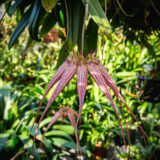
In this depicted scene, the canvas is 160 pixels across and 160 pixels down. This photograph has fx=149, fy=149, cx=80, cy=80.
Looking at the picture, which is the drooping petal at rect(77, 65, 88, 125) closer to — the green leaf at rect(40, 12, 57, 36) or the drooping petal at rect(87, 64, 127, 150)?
the drooping petal at rect(87, 64, 127, 150)

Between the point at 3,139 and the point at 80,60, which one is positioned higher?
the point at 80,60

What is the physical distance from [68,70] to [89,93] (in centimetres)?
140

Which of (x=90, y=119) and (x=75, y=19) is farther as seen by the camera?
(x=90, y=119)

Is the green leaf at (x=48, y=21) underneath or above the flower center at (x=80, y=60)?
above

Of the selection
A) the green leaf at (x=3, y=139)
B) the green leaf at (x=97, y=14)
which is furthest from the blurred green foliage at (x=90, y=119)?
the green leaf at (x=97, y=14)

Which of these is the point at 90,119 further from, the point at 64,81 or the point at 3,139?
the point at 64,81

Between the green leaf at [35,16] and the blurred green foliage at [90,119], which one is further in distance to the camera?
the blurred green foliage at [90,119]

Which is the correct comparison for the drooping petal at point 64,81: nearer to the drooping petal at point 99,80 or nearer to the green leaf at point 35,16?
the drooping petal at point 99,80

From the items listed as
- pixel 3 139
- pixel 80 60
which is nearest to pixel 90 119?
pixel 3 139

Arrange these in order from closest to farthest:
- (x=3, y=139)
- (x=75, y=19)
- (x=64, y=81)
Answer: (x=64, y=81)
(x=75, y=19)
(x=3, y=139)

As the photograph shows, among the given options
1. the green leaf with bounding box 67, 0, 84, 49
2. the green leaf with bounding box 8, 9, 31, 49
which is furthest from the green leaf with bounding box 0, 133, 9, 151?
the green leaf with bounding box 67, 0, 84, 49

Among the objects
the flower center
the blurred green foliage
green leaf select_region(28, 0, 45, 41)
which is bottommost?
the blurred green foliage

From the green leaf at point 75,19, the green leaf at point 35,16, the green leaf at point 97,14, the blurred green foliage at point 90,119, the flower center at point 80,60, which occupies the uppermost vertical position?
the green leaf at point 35,16

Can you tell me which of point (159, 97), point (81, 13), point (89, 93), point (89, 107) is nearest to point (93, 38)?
point (81, 13)
